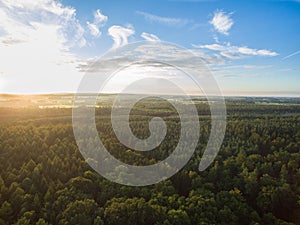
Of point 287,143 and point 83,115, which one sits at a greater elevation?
point 83,115

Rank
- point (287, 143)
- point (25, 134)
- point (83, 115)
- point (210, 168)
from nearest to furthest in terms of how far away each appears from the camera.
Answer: point (210, 168) → point (25, 134) → point (83, 115) → point (287, 143)

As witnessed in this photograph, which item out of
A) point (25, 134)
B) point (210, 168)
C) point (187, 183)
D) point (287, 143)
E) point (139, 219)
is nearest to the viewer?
point (139, 219)

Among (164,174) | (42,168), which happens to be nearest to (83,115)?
(42,168)

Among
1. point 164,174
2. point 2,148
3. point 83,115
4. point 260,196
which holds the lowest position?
point 260,196

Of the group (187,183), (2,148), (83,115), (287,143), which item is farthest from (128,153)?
(287,143)

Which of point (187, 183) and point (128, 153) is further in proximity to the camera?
point (128, 153)

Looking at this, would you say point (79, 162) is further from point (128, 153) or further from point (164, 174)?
point (164, 174)

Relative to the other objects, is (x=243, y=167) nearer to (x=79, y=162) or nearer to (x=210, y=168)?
(x=210, y=168)
